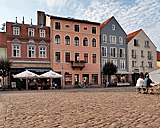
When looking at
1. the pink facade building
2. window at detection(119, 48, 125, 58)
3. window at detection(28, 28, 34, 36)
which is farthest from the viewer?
window at detection(119, 48, 125, 58)

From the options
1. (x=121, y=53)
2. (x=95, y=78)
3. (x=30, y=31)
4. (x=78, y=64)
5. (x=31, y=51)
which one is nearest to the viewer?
(x=31, y=51)

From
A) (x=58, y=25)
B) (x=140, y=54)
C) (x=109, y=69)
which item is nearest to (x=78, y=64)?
(x=109, y=69)

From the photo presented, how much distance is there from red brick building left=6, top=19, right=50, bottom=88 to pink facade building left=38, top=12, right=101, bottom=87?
4.60 ft

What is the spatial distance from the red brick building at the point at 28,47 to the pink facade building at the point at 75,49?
140 centimetres

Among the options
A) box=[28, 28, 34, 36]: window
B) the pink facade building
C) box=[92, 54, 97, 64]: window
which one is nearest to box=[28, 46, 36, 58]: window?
box=[28, 28, 34, 36]: window

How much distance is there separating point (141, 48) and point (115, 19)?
9.51 metres

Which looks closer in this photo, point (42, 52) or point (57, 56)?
point (42, 52)

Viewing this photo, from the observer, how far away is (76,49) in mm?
39438

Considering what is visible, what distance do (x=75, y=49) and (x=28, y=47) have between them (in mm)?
9239

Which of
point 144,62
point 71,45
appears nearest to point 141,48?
point 144,62

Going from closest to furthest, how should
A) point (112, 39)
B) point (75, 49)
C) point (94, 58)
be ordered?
1. point (75, 49)
2. point (94, 58)
3. point (112, 39)

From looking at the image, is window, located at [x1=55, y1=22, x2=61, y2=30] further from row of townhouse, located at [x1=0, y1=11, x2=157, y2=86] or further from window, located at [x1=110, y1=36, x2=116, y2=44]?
window, located at [x1=110, y1=36, x2=116, y2=44]

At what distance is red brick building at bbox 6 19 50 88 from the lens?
3372 centimetres

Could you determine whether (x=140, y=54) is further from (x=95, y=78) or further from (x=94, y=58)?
(x=95, y=78)
